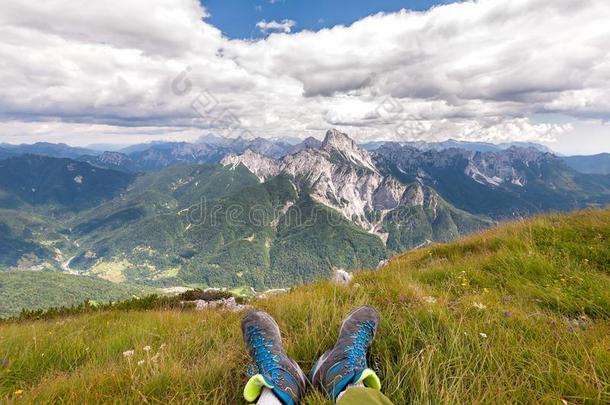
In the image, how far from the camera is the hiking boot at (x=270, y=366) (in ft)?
9.87

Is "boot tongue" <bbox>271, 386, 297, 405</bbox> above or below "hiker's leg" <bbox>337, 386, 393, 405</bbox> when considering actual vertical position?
below

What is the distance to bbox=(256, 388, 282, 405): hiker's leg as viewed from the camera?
288cm

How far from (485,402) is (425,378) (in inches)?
19.2

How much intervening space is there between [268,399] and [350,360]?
3.03 feet

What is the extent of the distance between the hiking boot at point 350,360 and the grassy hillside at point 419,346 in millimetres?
198

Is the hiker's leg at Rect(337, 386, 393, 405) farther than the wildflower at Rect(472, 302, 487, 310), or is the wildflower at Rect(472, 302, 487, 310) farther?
the wildflower at Rect(472, 302, 487, 310)

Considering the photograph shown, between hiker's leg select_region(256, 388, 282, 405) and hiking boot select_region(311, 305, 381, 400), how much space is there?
461mm

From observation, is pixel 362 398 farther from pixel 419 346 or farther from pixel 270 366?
A: pixel 419 346

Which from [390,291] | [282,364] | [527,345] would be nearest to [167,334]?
[282,364]

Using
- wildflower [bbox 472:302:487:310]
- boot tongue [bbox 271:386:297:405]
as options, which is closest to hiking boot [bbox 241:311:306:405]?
boot tongue [bbox 271:386:297:405]

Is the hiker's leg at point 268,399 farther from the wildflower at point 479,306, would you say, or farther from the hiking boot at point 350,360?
the wildflower at point 479,306

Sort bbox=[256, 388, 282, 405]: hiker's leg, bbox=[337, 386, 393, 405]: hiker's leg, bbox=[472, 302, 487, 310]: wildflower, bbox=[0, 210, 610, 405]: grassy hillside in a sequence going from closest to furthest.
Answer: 1. bbox=[337, 386, 393, 405]: hiker's leg
2. bbox=[256, 388, 282, 405]: hiker's leg
3. bbox=[0, 210, 610, 405]: grassy hillside
4. bbox=[472, 302, 487, 310]: wildflower

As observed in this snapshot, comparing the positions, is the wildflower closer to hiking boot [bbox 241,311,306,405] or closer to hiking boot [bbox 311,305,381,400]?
hiking boot [bbox 311,305,381,400]

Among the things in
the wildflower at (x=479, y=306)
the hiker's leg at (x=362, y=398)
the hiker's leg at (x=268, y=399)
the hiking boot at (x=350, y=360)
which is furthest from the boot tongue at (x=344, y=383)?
the wildflower at (x=479, y=306)
